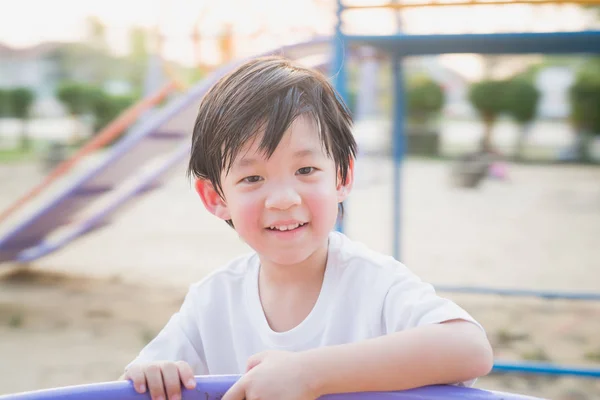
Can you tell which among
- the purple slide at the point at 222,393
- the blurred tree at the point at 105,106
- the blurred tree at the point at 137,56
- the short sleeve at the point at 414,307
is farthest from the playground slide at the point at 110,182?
the blurred tree at the point at 137,56

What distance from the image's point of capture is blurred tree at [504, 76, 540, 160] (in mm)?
12031

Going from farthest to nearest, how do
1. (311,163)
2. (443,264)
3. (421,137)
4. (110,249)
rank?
(421,137) < (110,249) < (443,264) < (311,163)

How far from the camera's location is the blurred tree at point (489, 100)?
12.1 meters

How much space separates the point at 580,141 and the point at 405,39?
967 centimetres

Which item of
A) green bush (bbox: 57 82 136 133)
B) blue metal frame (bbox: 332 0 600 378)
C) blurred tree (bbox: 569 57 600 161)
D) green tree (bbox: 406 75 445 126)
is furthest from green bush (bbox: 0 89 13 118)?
blue metal frame (bbox: 332 0 600 378)

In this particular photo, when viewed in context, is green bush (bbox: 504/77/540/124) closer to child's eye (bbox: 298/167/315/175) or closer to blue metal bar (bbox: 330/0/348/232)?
blue metal bar (bbox: 330/0/348/232)

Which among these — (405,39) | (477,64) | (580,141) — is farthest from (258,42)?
(477,64)

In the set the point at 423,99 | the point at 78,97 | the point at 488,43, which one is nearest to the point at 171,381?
the point at 488,43

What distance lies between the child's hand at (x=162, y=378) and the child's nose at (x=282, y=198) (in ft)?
0.82

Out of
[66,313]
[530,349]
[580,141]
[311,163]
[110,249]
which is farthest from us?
[580,141]

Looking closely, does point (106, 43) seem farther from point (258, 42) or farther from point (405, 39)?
point (405, 39)

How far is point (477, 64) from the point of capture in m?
13.3

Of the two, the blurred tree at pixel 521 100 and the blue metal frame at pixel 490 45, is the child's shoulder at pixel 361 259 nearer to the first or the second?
the blue metal frame at pixel 490 45

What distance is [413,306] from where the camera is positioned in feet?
2.97
